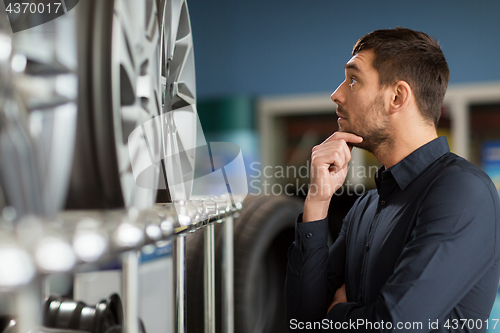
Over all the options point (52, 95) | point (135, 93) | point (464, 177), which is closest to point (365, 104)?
point (464, 177)

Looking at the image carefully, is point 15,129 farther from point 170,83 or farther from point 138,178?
point 170,83

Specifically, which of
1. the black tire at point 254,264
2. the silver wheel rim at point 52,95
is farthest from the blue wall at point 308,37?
the silver wheel rim at point 52,95

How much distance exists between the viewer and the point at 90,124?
0.43 m

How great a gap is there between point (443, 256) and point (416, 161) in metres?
0.30

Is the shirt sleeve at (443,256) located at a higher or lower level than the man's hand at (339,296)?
higher

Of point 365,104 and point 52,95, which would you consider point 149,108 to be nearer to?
point 52,95

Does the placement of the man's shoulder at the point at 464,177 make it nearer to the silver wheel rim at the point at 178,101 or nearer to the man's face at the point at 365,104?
the man's face at the point at 365,104

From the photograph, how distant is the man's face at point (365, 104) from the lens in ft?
3.33

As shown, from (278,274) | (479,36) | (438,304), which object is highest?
(479,36)

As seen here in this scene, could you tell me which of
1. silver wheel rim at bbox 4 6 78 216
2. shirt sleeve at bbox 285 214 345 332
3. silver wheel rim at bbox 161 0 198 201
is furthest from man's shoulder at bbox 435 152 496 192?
silver wheel rim at bbox 4 6 78 216

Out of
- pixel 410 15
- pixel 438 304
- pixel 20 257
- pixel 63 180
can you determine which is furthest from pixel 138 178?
pixel 410 15

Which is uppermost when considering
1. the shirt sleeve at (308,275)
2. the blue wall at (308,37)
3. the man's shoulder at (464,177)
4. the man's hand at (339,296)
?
the blue wall at (308,37)

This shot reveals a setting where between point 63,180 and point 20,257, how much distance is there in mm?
209

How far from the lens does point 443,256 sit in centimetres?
74
